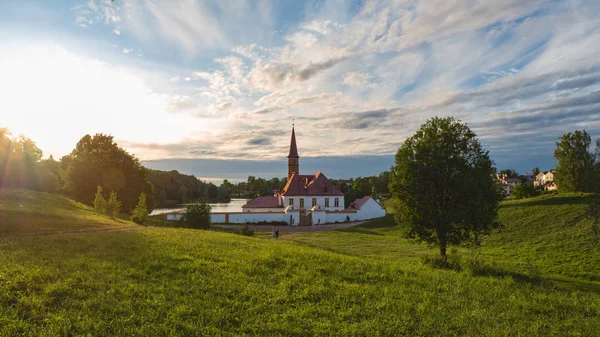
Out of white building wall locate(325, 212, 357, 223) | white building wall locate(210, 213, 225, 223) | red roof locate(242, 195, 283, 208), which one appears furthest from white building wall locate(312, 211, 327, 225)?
white building wall locate(210, 213, 225, 223)

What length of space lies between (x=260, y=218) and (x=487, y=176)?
1357 inches

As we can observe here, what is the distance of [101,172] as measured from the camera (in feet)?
129

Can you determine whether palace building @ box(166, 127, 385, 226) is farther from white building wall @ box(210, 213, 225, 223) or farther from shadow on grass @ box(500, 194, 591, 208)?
→ shadow on grass @ box(500, 194, 591, 208)

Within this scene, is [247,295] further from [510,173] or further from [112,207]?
[510,173]

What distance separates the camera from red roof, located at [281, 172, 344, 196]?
53.1 metres

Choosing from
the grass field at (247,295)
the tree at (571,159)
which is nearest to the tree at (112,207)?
the grass field at (247,295)

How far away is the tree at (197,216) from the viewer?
86.6ft

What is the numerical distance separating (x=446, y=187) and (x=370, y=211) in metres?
35.9

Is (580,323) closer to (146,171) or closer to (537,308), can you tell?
(537,308)

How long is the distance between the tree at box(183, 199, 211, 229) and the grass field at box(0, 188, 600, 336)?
12.9 meters

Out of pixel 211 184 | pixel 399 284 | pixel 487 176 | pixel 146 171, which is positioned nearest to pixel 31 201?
pixel 146 171

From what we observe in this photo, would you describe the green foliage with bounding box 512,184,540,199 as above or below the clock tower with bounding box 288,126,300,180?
below

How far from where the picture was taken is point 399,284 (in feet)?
32.7

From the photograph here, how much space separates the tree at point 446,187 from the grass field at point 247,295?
7.91ft
